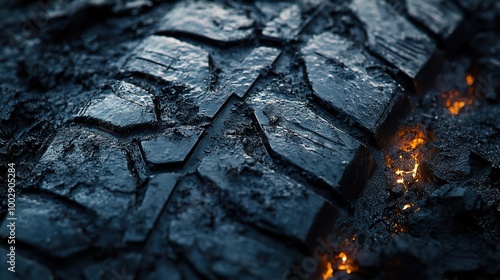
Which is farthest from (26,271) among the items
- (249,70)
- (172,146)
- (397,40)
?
(397,40)

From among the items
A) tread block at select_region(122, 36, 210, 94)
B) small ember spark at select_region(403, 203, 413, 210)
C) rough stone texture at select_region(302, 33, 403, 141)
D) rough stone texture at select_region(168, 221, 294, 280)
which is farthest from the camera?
tread block at select_region(122, 36, 210, 94)

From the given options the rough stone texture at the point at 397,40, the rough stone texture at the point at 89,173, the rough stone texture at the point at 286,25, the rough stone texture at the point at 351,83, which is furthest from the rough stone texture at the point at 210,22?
the rough stone texture at the point at 89,173

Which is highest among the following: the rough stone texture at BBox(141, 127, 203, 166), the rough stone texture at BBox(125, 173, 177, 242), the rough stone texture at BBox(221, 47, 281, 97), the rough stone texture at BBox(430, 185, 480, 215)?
Result: the rough stone texture at BBox(221, 47, 281, 97)

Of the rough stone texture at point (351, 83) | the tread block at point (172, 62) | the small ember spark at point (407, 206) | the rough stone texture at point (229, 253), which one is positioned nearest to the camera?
the rough stone texture at point (229, 253)

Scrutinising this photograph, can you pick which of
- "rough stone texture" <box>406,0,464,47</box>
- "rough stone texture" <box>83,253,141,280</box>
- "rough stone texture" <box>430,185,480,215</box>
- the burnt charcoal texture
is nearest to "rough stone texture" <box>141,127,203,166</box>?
the burnt charcoal texture

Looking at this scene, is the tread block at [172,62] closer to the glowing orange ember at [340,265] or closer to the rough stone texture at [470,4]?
the glowing orange ember at [340,265]

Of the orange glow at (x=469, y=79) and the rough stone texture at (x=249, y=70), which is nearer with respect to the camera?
the rough stone texture at (x=249, y=70)

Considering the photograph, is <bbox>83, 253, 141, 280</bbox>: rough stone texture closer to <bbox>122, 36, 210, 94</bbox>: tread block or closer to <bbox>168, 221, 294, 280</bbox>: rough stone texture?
<bbox>168, 221, 294, 280</bbox>: rough stone texture

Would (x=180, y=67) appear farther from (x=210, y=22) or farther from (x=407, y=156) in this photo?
(x=407, y=156)
